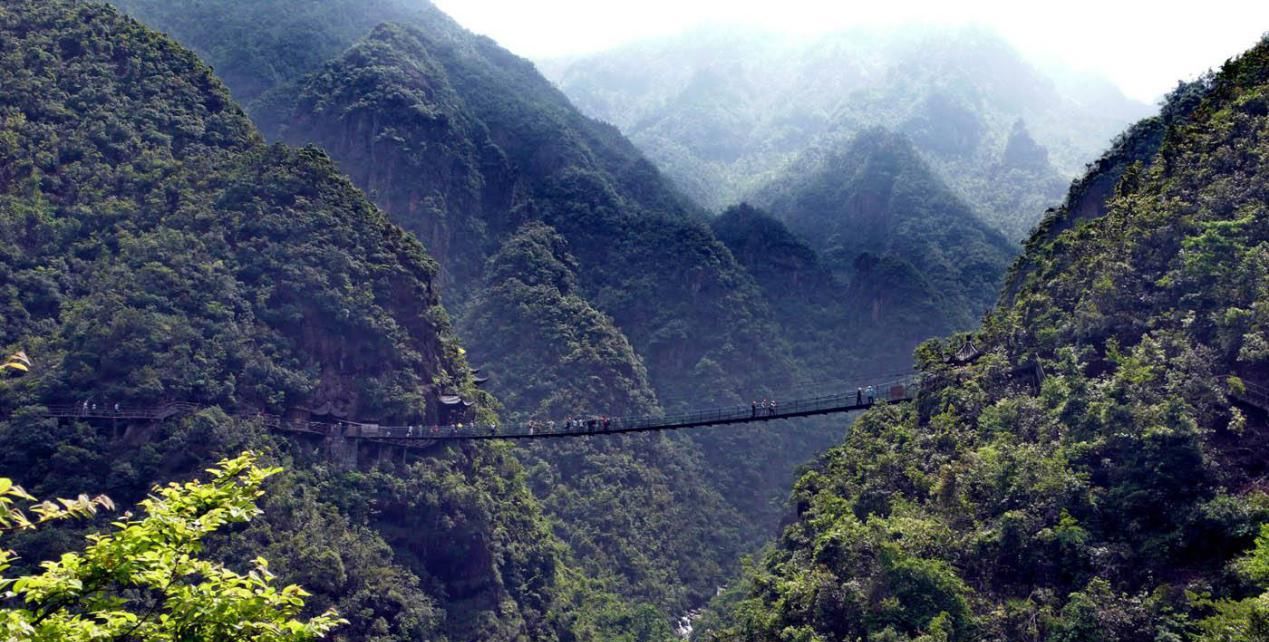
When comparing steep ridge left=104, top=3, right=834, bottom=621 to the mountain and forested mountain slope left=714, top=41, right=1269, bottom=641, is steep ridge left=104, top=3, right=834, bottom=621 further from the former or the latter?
the mountain

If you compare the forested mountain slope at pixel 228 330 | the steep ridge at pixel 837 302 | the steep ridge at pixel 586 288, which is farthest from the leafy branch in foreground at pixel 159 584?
the steep ridge at pixel 837 302

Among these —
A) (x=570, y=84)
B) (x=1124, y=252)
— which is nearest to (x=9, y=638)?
(x=1124, y=252)

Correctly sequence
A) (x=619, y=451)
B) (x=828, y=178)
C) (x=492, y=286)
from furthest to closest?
1. (x=828, y=178)
2. (x=492, y=286)
3. (x=619, y=451)

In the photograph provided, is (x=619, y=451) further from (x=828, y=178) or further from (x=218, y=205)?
(x=828, y=178)

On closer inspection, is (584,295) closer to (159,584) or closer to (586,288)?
(586,288)

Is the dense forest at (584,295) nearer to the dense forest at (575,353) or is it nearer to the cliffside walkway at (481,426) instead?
the dense forest at (575,353)

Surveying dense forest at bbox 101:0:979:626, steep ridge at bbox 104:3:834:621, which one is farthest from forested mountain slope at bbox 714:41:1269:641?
steep ridge at bbox 104:3:834:621

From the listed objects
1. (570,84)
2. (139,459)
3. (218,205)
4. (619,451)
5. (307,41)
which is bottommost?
(139,459)
